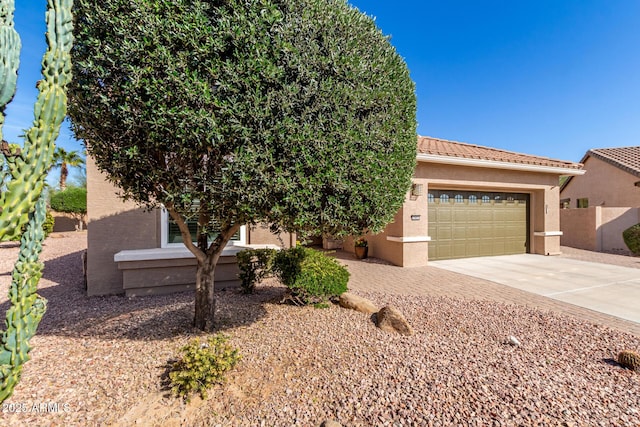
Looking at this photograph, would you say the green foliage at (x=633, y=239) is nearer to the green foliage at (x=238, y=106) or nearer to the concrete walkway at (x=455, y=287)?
the concrete walkway at (x=455, y=287)

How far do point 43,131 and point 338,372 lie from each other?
128 inches

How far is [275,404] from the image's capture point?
2572 millimetres

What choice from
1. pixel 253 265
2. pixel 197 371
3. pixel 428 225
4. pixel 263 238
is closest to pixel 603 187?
pixel 428 225

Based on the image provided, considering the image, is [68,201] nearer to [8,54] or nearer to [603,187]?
[8,54]

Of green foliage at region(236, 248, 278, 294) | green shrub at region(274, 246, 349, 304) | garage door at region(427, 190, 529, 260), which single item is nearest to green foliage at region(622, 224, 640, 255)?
garage door at region(427, 190, 529, 260)

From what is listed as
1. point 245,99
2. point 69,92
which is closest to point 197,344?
point 245,99

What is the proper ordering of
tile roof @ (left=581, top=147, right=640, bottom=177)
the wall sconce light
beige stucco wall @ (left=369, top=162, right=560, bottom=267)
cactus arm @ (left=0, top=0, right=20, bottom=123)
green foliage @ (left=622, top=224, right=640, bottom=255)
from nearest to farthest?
cactus arm @ (left=0, top=0, right=20, bottom=123) → the wall sconce light → beige stucco wall @ (left=369, top=162, right=560, bottom=267) → green foliage @ (left=622, top=224, right=640, bottom=255) → tile roof @ (left=581, top=147, right=640, bottom=177)

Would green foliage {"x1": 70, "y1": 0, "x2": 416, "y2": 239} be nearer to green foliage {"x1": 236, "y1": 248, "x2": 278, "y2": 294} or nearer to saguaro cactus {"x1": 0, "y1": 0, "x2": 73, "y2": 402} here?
saguaro cactus {"x1": 0, "y1": 0, "x2": 73, "y2": 402}

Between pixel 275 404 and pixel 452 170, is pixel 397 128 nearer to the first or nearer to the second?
pixel 275 404

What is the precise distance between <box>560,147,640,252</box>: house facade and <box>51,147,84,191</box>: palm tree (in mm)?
31730

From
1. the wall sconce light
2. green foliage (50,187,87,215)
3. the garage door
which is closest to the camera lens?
the wall sconce light

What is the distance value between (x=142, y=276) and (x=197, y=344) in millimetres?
3981

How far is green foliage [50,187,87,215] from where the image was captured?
64.3 feet

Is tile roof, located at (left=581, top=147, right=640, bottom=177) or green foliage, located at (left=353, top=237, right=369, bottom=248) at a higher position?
tile roof, located at (left=581, top=147, right=640, bottom=177)
